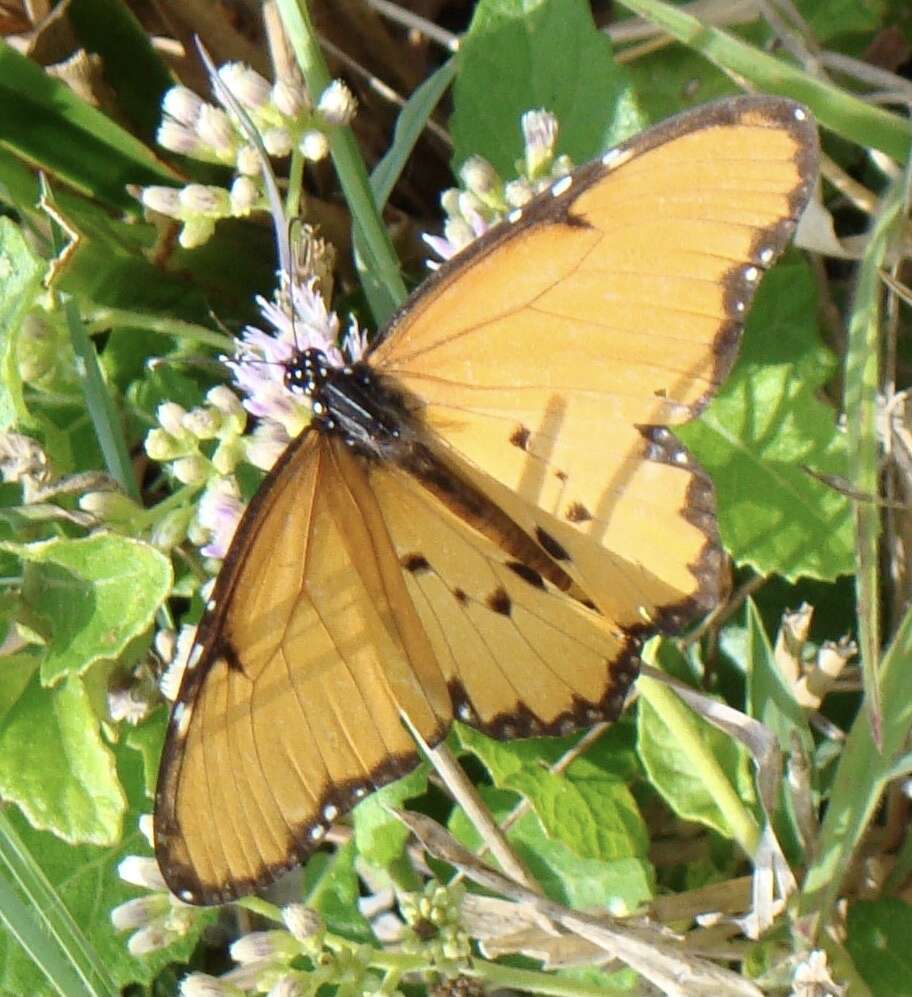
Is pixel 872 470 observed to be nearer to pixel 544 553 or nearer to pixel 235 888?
pixel 544 553

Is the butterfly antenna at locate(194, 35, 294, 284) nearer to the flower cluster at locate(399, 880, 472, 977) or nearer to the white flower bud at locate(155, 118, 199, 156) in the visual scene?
the white flower bud at locate(155, 118, 199, 156)

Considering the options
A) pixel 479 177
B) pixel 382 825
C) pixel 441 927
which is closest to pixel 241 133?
pixel 479 177

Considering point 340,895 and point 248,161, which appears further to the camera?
point 340,895

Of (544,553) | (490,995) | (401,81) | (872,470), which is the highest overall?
(401,81)

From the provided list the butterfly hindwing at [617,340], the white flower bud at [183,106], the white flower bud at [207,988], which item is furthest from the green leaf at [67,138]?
the white flower bud at [207,988]

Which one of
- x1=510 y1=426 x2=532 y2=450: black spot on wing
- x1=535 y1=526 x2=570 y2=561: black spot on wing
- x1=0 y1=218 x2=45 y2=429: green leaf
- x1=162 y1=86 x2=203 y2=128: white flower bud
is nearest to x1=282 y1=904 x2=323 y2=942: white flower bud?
x1=535 y1=526 x2=570 y2=561: black spot on wing

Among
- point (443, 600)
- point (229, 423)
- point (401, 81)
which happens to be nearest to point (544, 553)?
point (443, 600)

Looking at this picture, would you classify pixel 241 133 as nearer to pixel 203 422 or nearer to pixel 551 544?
pixel 203 422
